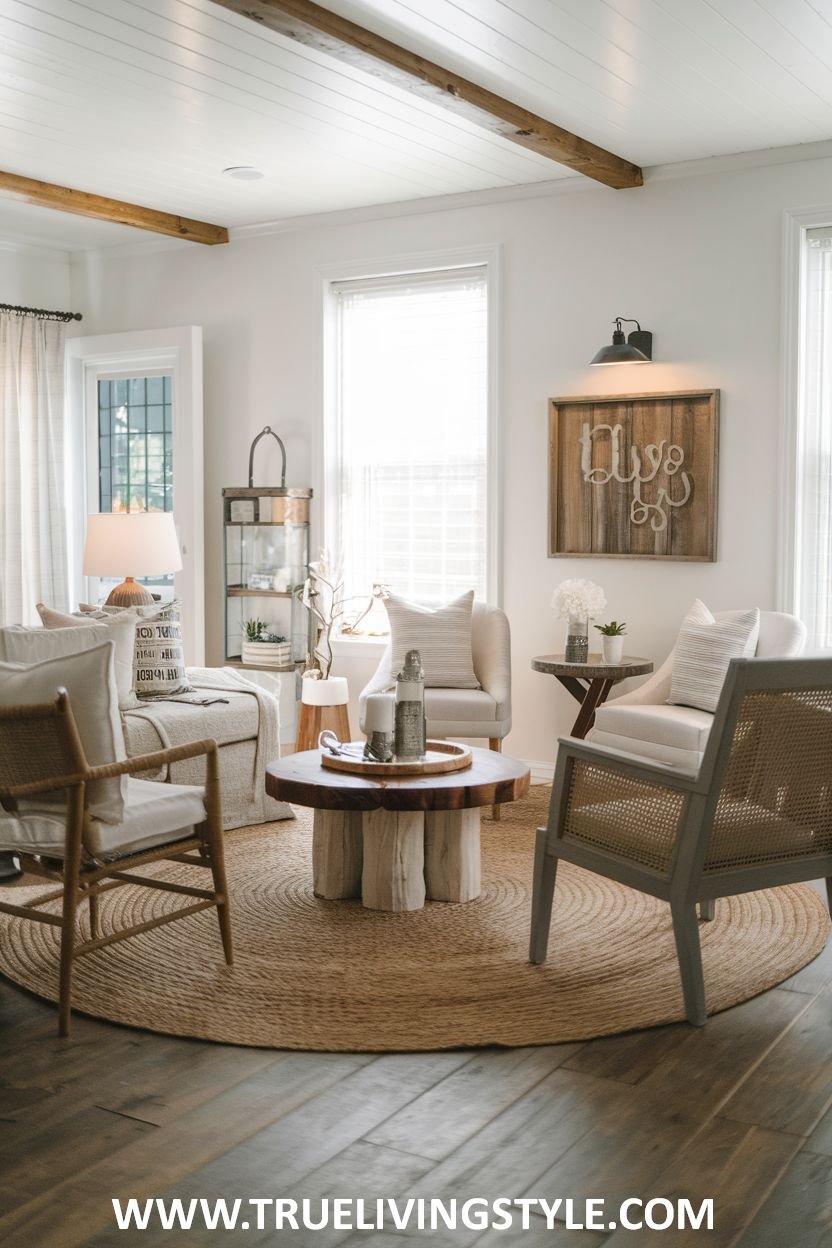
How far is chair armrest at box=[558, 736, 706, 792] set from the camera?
10.1 feet

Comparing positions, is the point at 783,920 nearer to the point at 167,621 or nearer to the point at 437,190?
the point at 167,621

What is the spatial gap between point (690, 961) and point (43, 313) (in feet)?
19.0

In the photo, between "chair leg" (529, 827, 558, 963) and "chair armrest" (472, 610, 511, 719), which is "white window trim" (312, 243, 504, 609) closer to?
"chair armrest" (472, 610, 511, 719)

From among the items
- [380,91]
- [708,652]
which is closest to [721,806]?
[708,652]

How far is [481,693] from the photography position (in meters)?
5.35

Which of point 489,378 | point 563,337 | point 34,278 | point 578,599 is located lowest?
point 578,599

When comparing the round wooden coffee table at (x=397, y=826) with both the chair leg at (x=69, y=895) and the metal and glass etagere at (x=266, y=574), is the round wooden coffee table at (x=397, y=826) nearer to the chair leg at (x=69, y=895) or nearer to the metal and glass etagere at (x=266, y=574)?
the chair leg at (x=69, y=895)

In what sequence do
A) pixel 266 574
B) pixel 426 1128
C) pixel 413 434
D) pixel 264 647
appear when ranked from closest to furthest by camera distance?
pixel 426 1128 → pixel 413 434 → pixel 264 647 → pixel 266 574

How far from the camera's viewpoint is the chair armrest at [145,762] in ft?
10.0

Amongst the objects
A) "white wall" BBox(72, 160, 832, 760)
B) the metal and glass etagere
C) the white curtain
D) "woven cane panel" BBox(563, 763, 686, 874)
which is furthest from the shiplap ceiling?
"woven cane panel" BBox(563, 763, 686, 874)

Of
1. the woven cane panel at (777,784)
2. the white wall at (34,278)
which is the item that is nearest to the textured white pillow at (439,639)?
the woven cane panel at (777,784)

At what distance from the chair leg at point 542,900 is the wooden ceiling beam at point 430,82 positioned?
249 centimetres

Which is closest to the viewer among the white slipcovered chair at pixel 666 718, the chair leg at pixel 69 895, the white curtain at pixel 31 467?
the chair leg at pixel 69 895

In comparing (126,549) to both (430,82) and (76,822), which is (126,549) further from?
(76,822)
